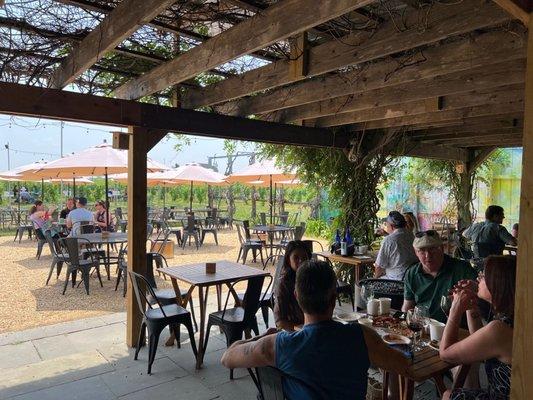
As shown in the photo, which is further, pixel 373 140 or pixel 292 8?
pixel 373 140

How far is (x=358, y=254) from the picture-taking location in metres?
5.18

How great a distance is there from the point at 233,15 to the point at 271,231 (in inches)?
265

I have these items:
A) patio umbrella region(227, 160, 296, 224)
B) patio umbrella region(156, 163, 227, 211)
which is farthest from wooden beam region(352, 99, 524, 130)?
patio umbrella region(156, 163, 227, 211)

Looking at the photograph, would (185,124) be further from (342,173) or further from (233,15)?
(342,173)

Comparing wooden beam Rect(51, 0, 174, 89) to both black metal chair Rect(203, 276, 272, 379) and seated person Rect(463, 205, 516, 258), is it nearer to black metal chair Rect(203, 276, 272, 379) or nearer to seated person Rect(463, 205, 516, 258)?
black metal chair Rect(203, 276, 272, 379)

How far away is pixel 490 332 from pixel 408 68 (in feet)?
6.08

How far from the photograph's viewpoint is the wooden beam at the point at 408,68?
2324 millimetres

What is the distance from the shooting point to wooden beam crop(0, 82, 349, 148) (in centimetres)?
300

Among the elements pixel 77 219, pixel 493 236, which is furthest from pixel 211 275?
pixel 77 219

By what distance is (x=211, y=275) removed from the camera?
3.76m

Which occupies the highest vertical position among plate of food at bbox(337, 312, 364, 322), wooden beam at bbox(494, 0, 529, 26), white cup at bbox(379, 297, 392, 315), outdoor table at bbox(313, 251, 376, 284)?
wooden beam at bbox(494, 0, 529, 26)

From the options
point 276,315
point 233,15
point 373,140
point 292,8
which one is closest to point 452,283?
point 276,315

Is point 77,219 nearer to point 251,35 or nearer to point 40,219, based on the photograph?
point 40,219

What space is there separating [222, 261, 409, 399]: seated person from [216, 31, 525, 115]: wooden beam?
1.76 meters
